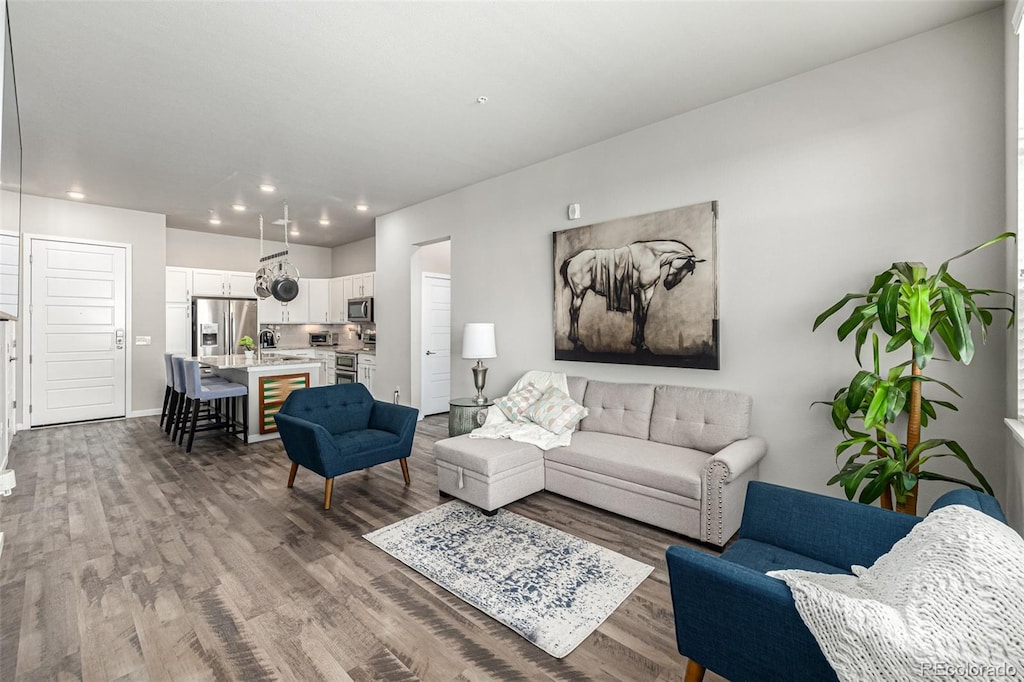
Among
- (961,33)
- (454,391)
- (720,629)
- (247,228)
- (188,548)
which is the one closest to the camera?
(720,629)

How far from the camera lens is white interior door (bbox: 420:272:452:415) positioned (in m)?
6.41

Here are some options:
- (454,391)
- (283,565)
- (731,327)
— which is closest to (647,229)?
(731,327)

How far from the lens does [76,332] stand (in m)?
6.02

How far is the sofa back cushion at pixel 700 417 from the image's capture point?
3078 millimetres

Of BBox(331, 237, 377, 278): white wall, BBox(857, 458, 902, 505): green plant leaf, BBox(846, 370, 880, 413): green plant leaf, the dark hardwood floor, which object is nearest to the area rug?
the dark hardwood floor

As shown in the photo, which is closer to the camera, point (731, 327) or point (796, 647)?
point (796, 647)

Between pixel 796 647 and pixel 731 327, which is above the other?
pixel 731 327

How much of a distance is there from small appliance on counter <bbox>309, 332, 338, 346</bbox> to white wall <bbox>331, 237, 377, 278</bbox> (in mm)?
1219

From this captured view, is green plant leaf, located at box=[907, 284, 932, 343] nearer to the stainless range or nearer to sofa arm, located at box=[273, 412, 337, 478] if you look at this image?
sofa arm, located at box=[273, 412, 337, 478]

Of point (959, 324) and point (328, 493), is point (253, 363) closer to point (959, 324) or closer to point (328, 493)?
point (328, 493)

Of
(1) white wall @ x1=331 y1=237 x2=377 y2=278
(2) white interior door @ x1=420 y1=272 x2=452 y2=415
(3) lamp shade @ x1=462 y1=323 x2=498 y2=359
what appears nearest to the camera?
(3) lamp shade @ x1=462 y1=323 x2=498 y2=359

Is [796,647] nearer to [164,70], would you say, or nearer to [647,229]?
[647,229]

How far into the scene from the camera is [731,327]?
3303 millimetres

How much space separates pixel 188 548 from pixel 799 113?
4.68m
